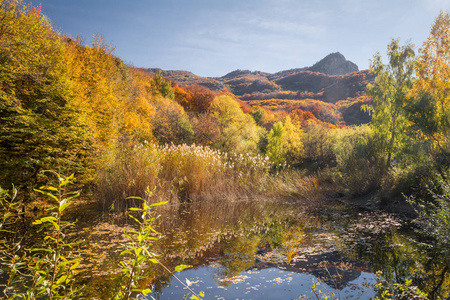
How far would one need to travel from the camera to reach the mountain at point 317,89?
41.5 meters

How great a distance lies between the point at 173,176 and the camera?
9.80 metres

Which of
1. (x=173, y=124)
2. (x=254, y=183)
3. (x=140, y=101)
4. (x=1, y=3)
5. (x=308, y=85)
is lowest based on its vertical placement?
(x=254, y=183)

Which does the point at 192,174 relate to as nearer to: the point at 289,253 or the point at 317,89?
the point at 289,253

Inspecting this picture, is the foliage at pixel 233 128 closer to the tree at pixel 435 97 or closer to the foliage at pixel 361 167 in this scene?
the foliage at pixel 361 167

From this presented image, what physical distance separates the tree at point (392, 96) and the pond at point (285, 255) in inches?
179

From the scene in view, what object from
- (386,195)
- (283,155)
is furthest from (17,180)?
(283,155)

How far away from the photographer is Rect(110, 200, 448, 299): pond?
3.55m

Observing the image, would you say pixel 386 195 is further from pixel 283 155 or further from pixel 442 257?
pixel 283 155

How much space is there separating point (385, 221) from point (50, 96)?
→ 36.1 feet

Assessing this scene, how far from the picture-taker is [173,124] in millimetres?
22141

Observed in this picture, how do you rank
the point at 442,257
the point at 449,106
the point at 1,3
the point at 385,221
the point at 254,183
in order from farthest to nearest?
the point at 254,183
the point at 1,3
the point at 449,106
the point at 385,221
the point at 442,257

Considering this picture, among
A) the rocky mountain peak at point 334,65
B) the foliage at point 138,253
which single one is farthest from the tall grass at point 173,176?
the rocky mountain peak at point 334,65

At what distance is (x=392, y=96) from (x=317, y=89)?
50.1 m

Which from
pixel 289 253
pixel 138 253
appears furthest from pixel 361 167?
pixel 138 253
